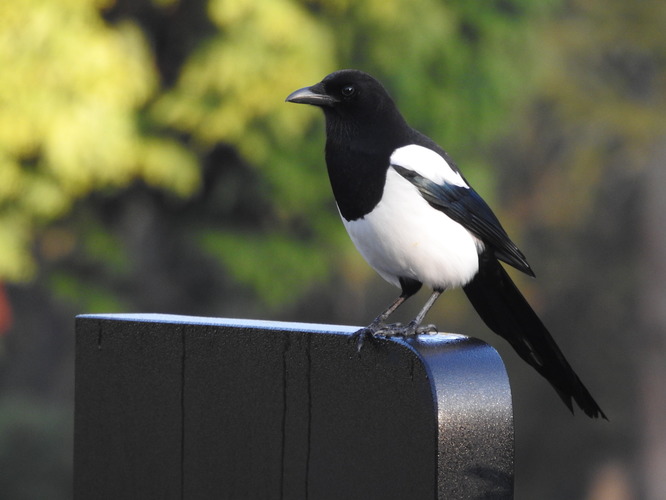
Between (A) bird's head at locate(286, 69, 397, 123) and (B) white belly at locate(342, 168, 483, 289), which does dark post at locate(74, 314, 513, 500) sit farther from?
(A) bird's head at locate(286, 69, 397, 123)

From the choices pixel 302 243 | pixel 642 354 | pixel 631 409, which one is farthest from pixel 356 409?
pixel 631 409

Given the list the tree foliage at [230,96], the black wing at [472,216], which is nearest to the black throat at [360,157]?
the black wing at [472,216]

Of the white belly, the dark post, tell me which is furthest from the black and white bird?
the dark post

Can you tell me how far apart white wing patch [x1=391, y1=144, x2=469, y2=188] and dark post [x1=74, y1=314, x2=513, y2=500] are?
106 cm

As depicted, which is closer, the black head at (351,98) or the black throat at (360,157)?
the black throat at (360,157)

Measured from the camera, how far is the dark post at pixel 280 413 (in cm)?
210

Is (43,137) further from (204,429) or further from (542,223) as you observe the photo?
(542,223)

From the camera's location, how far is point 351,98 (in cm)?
381

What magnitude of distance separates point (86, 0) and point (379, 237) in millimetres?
6589

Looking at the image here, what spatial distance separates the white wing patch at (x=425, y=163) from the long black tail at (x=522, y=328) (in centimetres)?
29

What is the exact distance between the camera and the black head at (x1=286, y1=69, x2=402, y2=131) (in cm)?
375

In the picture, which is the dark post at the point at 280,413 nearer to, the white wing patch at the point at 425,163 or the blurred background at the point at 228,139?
the white wing patch at the point at 425,163

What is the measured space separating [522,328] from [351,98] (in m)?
1.06

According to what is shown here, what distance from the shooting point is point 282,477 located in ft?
7.79
